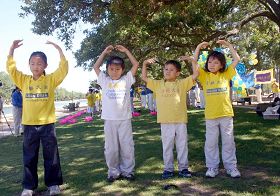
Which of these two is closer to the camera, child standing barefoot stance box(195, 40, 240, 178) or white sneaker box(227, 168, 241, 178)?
white sneaker box(227, 168, 241, 178)

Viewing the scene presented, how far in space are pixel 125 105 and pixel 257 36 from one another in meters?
16.9

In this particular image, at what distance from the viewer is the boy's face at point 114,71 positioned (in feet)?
16.2

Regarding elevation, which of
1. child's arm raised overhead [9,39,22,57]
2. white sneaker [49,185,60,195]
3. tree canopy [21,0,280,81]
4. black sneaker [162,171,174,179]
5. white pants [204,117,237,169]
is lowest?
white sneaker [49,185,60,195]

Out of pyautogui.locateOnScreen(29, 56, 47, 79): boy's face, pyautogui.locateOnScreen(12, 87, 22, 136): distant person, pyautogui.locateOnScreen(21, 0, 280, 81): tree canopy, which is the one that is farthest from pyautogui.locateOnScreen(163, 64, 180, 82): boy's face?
pyautogui.locateOnScreen(12, 87, 22, 136): distant person

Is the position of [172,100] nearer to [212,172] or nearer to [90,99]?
[212,172]

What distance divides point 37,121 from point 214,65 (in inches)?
97.3

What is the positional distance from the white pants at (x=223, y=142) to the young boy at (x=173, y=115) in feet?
1.10

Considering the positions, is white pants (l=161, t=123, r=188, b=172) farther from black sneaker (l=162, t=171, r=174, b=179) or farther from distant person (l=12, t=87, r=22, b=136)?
distant person (l=12, t=87, r=22, b=136)

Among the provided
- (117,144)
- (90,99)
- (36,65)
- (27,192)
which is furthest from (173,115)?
(90,99)

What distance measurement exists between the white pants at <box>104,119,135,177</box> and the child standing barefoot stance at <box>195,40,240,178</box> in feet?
3.59

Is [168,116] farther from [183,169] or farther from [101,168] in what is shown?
[101,168]

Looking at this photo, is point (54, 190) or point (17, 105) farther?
point (17, 105)

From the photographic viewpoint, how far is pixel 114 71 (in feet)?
16.2

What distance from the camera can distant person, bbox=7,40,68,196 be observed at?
4406mm
